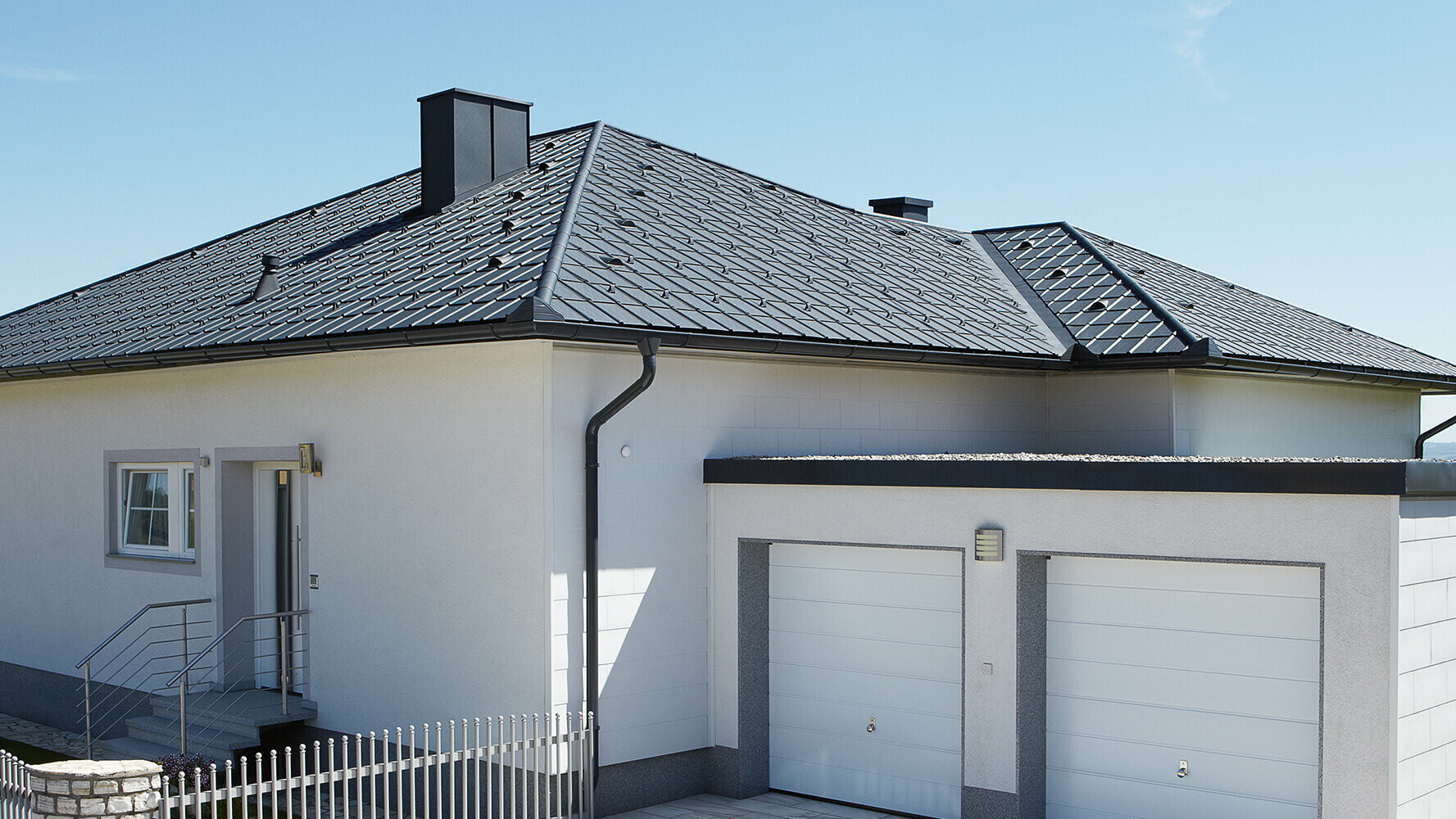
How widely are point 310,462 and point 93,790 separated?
4601 mm

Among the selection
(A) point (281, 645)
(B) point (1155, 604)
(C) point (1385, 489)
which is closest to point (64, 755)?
(A) point (281, 645)

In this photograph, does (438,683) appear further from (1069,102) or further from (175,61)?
(1069,102)

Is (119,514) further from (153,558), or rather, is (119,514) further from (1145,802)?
(1145,802)

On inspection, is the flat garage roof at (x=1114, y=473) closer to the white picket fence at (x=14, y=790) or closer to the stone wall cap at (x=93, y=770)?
the stone wall cap at (x=93, y=770)

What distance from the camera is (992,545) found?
913 centimetres

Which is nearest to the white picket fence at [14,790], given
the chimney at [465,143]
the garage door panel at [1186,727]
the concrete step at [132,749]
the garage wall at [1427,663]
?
the concrete step at [132,749]

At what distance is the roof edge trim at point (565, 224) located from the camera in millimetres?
9305

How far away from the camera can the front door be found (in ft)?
39.3

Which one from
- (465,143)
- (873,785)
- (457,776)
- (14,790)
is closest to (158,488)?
(465,143)

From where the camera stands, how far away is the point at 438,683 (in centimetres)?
1015

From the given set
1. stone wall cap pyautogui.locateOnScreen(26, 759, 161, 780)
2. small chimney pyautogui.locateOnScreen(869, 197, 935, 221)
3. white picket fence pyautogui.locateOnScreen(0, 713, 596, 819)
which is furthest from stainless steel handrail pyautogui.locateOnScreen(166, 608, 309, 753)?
small chimney pyautogui.locateOnScreen(869, 197, 935, 221)

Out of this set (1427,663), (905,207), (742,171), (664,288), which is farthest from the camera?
(905,207)

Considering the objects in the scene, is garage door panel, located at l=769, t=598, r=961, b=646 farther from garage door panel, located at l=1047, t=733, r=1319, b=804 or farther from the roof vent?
the roof vent

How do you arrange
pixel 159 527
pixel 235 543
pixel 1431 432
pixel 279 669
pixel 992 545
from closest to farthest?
pixel 992 545 < pixel 279 669 < pixel 235 543 < pixel 159 527 < pixel 1431 432
